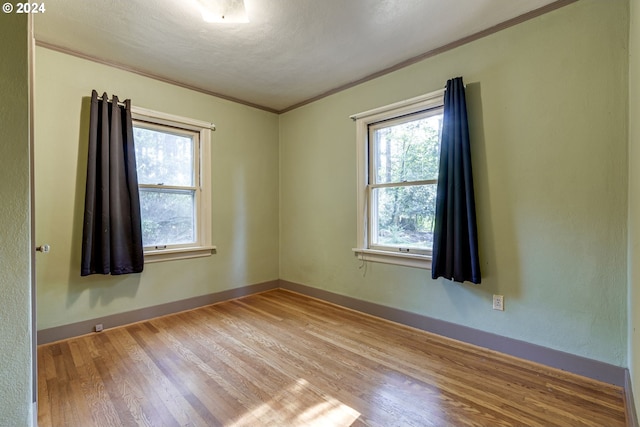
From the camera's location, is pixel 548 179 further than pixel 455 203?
No

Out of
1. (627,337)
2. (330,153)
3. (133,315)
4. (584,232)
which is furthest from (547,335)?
(133,315)

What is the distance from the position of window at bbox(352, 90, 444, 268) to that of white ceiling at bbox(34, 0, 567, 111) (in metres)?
0.52

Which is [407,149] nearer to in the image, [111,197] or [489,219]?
[489,219]

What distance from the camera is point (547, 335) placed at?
2.07m

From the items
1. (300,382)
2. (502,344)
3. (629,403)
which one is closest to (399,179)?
(502,344)

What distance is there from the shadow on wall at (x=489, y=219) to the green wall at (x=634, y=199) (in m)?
0.62

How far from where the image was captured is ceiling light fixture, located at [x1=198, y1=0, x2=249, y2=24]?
193 centimetres

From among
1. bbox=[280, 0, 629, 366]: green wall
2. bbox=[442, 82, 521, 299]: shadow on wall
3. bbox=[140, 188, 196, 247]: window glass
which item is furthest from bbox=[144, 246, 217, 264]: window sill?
bbox=[442, 82, 521, 299]: shadow on wall

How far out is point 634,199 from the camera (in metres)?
1.54

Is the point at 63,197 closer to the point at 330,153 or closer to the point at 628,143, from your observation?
the point at 330,153

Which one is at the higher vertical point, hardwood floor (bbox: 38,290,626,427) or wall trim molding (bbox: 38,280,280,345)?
wall trim molding (bbox: 38,280,280,345)

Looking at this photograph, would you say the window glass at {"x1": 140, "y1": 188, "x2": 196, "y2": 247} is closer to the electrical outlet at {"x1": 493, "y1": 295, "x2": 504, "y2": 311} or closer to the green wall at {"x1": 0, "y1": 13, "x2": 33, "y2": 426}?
the green wall at {"x1": 0, "y1": 13, "x2": 33, "y2": 426}

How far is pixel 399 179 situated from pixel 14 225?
2.72m

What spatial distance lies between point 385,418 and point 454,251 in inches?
53.1
